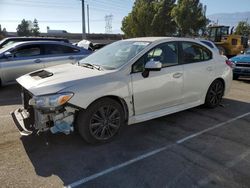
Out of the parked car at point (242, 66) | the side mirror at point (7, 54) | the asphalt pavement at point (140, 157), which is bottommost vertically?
the asphalt pavement at point (140, 157)

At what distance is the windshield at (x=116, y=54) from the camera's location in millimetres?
4625

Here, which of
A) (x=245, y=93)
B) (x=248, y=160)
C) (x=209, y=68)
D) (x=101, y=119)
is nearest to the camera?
(x=248, y=160)

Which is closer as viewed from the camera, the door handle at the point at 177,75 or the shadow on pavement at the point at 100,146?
the shadow on pavement at the point at 100,146

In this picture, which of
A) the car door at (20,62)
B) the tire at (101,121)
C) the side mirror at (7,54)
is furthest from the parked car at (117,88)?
the side mirror at (7,54)

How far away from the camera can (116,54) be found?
4.97 metres

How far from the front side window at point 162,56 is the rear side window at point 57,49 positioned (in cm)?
472

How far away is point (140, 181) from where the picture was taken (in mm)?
3293

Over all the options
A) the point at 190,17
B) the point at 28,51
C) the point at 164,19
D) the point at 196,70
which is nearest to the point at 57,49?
the point at 28,51

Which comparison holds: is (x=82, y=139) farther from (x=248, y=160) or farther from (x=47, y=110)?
(x=248, y=160)

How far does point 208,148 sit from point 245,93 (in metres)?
4.65

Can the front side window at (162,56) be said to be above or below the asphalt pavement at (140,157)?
above

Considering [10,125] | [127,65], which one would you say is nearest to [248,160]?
[127,65]

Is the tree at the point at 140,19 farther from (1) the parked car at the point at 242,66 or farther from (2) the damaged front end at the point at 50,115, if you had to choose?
(2) the damaged front end at the point at 50,115

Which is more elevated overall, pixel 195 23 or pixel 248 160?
pixel 195 23
